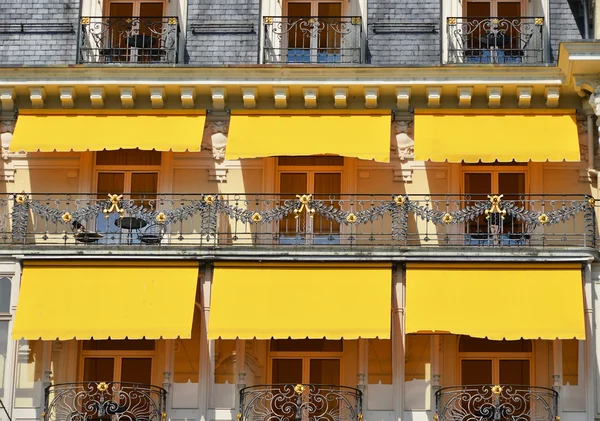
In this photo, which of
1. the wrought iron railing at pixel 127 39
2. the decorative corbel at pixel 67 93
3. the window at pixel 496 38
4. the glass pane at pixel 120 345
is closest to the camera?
the glass pane at pixel 120 345

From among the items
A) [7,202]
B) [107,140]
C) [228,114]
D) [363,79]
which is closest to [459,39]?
[363,79]

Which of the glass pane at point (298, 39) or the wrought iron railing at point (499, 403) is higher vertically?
the glass pane at point (298, 39)

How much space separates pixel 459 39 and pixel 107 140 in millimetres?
5649

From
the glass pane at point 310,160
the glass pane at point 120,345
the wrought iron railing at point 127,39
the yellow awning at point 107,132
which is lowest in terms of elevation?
the glass pane at point 120,345

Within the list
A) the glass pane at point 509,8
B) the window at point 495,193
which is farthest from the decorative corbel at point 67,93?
the glass pane at point 509,8

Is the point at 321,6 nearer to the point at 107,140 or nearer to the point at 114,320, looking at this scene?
the point at 107,140

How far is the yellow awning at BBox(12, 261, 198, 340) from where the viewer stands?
85.4 feet

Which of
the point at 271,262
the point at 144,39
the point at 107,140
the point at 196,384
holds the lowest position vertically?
the point at 196,384

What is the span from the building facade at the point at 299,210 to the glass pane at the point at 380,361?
1.3 inches

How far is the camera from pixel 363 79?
27188 mm

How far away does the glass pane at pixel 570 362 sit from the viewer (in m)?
26.1

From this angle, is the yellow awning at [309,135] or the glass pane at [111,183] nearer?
the yellow awning at [309,135]

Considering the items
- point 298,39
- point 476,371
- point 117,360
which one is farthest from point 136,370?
point 298,39

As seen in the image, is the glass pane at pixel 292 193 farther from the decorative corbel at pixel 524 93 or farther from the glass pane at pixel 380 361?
the decorative corbel at pixel 524 93
